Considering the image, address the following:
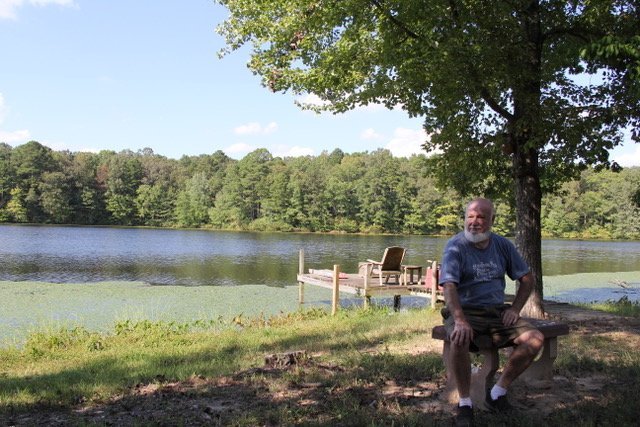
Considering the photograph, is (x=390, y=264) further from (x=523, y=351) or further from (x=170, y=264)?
(x=170, y=264)

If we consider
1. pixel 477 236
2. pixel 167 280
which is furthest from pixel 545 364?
pixel 167 280

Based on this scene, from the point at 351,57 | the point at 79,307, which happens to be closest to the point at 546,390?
the point at 351,57

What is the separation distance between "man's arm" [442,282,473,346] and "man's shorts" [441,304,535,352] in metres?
0.18

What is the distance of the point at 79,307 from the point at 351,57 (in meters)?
10.1

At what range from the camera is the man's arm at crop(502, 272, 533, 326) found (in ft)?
12.2

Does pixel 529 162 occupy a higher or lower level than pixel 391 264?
higher

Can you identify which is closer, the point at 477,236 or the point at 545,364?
the point at 477,236

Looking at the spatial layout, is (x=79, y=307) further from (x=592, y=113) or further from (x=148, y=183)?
(x=148, y=183)

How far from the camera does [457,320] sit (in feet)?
11.5

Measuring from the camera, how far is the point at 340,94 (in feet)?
36.9

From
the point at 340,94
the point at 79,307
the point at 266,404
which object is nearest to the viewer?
the point at 266,404

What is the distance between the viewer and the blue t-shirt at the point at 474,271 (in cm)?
367

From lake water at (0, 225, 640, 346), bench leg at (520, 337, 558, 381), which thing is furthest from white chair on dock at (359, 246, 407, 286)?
bench leg at (520, 337, 558, 381)

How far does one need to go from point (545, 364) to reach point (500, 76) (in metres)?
4.62
